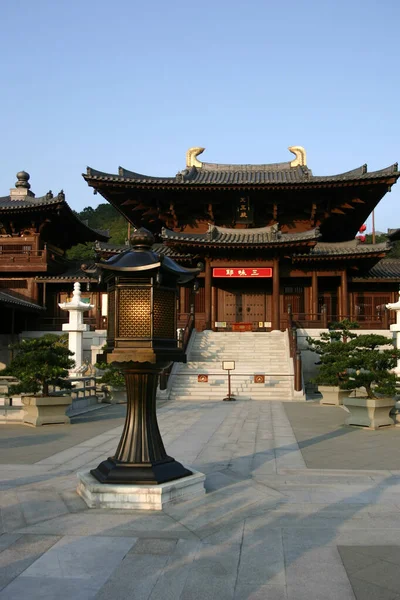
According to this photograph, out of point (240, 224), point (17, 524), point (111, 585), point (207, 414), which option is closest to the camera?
point (111, 585)

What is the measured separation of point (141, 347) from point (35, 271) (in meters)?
26.8

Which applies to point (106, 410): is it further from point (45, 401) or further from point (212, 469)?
point (212, 469)

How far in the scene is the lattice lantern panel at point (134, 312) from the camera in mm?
6219

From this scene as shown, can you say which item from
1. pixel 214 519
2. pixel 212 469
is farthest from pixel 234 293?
pixel 214 519

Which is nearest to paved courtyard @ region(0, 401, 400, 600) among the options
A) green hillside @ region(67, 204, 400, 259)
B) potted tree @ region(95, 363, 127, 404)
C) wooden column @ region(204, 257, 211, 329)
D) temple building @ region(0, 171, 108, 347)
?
potted tree @ region(95, 363, 127, 404)

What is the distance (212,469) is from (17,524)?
309 cm

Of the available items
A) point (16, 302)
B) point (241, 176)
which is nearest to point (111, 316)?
point (16, 302)

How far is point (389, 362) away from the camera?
12.9 m

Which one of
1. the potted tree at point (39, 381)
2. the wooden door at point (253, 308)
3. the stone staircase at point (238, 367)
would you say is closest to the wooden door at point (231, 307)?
the wooden door at point (253, 308)

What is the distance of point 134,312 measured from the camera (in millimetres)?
6266

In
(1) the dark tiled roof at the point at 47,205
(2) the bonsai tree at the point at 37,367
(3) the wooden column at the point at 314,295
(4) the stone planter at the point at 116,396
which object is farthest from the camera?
(1) the dark tiled roof at the point at 47,205

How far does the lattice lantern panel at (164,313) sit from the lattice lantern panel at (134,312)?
11 centimetres

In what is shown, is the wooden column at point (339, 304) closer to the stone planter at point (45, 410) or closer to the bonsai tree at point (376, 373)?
the bonsai tree at point (376, 373)

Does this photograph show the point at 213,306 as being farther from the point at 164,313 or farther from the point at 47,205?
the point at 164,313
